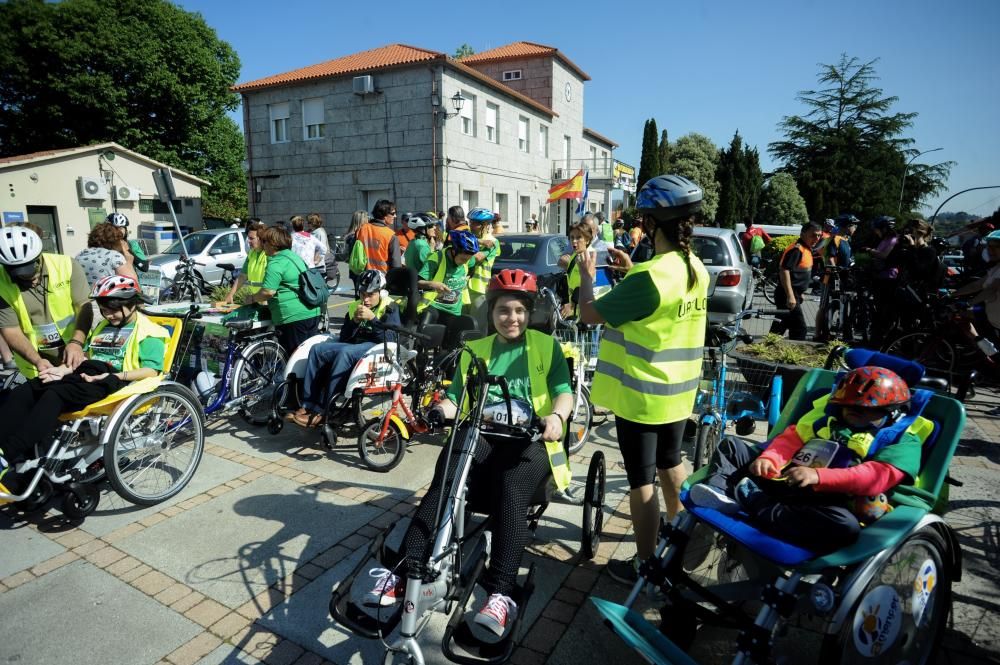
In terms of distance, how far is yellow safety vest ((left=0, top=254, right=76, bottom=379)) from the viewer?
4.29 metres

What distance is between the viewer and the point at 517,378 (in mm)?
3016

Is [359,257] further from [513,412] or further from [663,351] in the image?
[663,351]

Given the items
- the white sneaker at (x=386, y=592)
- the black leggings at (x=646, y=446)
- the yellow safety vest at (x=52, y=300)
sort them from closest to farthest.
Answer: the white sneaker at (x=386, y=592)
the black leggings at (x=646, y=446)
the yellow safety vest at (x=52, y=300)

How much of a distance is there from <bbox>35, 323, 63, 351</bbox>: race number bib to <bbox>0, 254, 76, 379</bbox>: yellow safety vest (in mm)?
24

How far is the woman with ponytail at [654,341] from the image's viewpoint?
2.62 meters

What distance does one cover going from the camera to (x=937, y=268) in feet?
23.3

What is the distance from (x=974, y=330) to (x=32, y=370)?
8.72 metres

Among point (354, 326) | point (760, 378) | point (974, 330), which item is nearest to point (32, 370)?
point (354, 326)

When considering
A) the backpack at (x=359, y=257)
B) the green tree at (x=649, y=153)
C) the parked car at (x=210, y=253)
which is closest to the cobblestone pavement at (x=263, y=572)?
the backpack at (x=359, y=257)

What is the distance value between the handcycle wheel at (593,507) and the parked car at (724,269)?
19.8 ft

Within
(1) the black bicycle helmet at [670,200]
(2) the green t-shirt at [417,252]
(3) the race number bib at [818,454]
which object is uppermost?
(1) the black bicycle helmet at [670,200]

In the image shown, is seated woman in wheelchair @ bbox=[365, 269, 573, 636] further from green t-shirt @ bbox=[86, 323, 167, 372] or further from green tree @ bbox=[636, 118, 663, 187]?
green tree @ bbox=[636, 118, 663, 187]

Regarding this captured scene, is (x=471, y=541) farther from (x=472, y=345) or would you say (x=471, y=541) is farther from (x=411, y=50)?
(x=411, y=50)

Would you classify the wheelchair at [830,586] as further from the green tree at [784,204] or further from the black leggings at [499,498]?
the green tree at [784,204]
